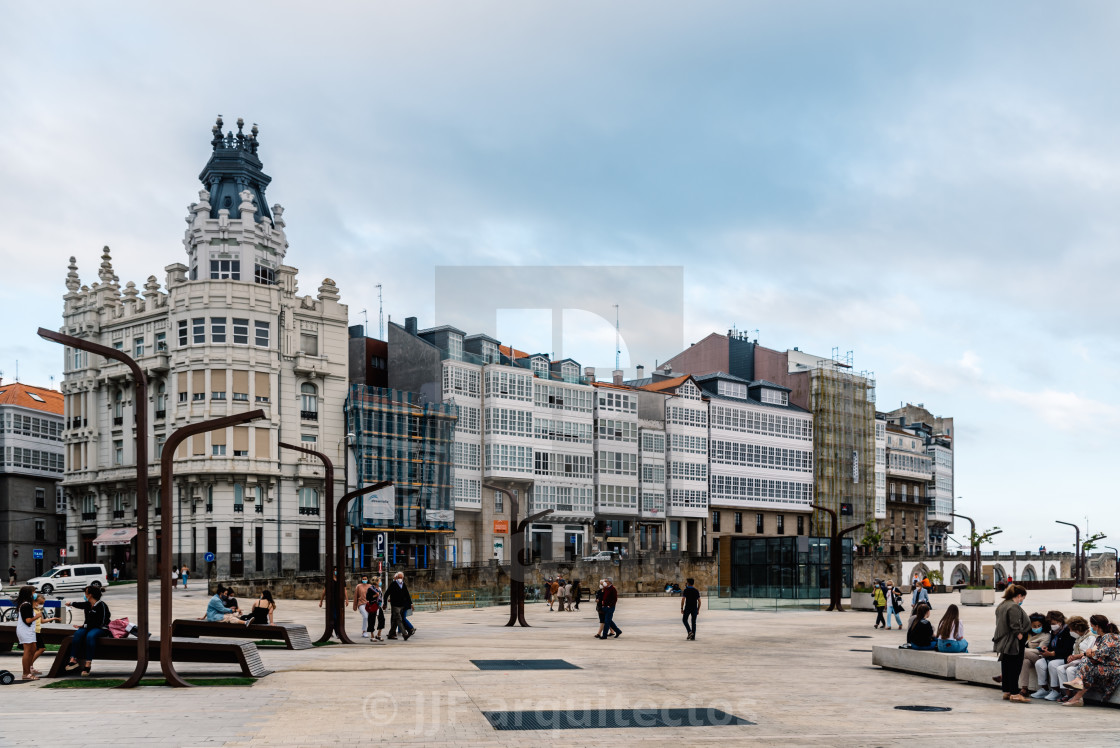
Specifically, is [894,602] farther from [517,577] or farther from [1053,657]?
[1053,657]

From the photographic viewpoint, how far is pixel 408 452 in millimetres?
82062

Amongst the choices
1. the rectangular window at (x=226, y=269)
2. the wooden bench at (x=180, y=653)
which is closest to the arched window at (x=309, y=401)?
the rectangular window at (x=226, y=269)

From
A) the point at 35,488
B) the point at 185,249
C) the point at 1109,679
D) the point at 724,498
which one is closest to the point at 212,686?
the point at 1109,679

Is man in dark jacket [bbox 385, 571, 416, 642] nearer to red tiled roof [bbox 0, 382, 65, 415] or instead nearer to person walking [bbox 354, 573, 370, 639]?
person walking [bbox 354, 573, 370, 639]

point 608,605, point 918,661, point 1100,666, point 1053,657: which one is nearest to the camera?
point 1100,666

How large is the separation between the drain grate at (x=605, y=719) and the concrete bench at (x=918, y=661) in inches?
257

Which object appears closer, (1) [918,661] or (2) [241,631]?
(1) [918,661]

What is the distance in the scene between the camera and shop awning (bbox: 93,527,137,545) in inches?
2938

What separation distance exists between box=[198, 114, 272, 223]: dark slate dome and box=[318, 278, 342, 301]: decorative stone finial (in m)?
6.46

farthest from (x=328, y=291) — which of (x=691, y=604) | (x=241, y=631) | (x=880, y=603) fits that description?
(x=241, y=631)

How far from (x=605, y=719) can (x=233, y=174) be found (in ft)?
241

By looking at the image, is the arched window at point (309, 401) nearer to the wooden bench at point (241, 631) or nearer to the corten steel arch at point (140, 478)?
the wooden bench at point (241, 631)

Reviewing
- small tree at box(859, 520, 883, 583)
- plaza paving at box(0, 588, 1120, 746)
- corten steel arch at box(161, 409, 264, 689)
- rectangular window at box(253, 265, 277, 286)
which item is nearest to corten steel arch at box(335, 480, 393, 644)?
plaza paving at box(0, 588, 1120, 746)

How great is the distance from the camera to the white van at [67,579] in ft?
178
